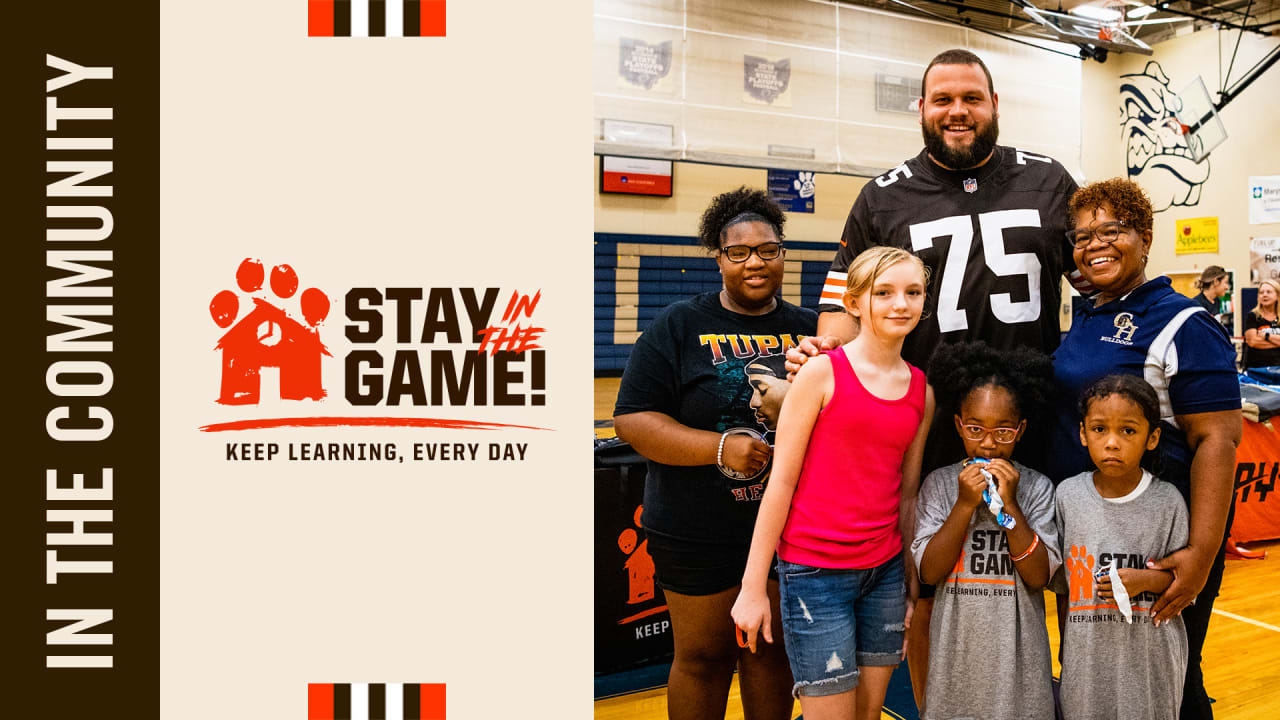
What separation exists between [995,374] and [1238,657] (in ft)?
8.23

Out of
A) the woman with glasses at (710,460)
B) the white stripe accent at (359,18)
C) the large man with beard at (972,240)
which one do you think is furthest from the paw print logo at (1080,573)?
the white stripe accent at (359,18)

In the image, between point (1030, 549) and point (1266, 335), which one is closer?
point (1030, 549)

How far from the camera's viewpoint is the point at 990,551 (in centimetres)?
188

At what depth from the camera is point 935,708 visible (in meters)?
1.87

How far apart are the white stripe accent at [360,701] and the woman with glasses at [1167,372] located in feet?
5.00

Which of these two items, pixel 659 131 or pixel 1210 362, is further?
pixel 659 131

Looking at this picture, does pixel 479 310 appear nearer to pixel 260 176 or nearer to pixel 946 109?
pixel 260 176

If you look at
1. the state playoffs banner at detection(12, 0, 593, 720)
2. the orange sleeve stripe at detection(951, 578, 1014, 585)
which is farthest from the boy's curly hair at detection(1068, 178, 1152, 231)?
the state playoffs banner at detection(12, 0, 593, 720)

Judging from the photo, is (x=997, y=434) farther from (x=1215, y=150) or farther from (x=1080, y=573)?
(x=1215, y=150)

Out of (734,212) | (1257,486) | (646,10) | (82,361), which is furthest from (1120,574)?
(646,10)

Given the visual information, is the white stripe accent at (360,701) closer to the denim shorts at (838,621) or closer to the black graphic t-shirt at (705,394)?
the black graphic t-shirt at (705,394)

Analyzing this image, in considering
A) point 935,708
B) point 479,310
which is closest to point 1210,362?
point 935,708

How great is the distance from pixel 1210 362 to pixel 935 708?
3.11 feet

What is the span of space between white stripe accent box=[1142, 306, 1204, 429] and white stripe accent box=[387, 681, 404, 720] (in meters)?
1.67
